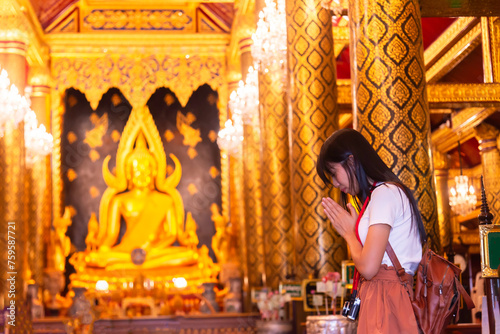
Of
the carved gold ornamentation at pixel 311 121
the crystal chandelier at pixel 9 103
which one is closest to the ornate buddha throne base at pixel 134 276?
the crystal chandelier at pixel 9 103

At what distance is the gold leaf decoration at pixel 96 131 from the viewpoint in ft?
45.6

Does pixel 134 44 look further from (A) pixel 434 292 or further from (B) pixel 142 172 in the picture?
(A) pixel 434 292

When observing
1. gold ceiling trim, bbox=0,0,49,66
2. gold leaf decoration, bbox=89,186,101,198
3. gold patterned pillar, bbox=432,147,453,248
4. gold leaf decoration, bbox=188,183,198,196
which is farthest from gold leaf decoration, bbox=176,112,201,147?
gold patterned pillar, bbox=432,147,453,248

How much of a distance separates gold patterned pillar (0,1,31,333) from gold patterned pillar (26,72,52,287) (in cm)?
164

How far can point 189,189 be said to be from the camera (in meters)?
14.0

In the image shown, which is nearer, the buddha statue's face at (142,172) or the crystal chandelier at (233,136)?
the crystal chandelier at (233,136)

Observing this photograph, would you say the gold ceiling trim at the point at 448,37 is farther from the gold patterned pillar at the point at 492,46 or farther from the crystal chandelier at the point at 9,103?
the crystal chandelier at the point at 9,103

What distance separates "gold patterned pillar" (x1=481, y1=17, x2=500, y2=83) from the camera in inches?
353

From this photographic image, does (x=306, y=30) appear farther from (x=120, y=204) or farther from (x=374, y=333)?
(x=120, y=204)

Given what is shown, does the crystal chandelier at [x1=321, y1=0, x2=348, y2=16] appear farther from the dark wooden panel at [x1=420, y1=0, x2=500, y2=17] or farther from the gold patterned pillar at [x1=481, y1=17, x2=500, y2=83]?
the gold patterned pillar at [x1=481, y1=17, x2=500, y2=83]

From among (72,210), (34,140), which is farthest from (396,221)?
(72,210)

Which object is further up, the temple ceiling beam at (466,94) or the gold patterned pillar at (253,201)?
the temple ceiling beam at (466,94)

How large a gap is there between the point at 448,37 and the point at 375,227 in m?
8.52

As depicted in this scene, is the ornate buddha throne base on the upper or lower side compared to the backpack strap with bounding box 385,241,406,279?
lower
